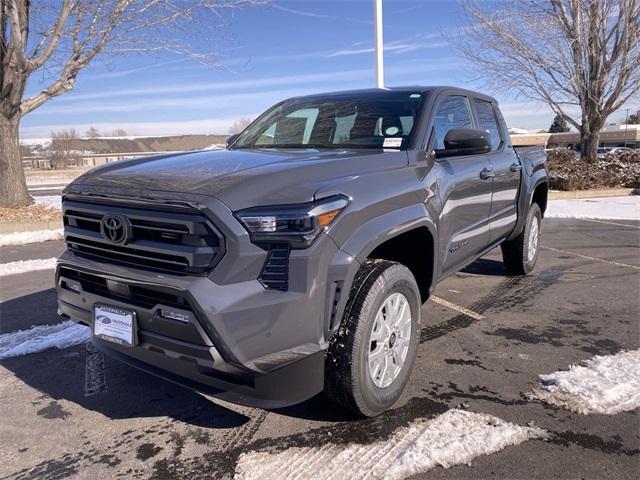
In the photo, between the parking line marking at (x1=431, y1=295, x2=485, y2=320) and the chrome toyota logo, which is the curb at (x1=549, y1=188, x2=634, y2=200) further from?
the chrome toyota logo

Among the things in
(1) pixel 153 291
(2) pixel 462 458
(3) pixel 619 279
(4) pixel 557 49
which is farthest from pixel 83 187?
(4) pixel 557 49

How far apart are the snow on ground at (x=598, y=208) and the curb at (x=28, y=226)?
9.93 metres

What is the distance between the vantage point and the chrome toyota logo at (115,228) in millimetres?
2607

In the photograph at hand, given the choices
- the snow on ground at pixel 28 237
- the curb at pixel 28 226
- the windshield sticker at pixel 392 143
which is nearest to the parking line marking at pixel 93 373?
the windshield sticker at pixel 392 143

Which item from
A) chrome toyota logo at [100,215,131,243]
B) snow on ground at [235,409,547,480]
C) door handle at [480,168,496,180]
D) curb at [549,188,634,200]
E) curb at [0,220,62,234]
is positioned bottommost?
snow on ground at [235,409,547,480]

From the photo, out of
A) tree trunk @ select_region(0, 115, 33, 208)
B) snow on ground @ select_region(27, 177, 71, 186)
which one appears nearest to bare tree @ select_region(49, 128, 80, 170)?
snow on ground @ select_region(27, 177, 71, 186)

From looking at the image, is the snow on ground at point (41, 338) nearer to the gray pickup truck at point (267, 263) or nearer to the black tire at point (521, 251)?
the gray pickup truck at point (267, 263)

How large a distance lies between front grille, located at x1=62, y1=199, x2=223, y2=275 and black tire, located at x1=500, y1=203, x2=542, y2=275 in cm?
418

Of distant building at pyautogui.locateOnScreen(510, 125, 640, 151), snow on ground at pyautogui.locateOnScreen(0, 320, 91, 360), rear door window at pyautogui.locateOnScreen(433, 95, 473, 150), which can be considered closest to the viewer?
rear door window at pyautogui.locateOnScreen(433, 95, 473, 150)

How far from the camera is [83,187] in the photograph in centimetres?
295

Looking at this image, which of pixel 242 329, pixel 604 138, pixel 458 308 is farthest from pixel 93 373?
pixel 604 138

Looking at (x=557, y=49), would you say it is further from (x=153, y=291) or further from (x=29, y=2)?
(x=153, y=291)

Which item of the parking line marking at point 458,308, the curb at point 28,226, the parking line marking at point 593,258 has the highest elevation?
the curb at point 28,226

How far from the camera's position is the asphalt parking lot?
2580 millimetres
